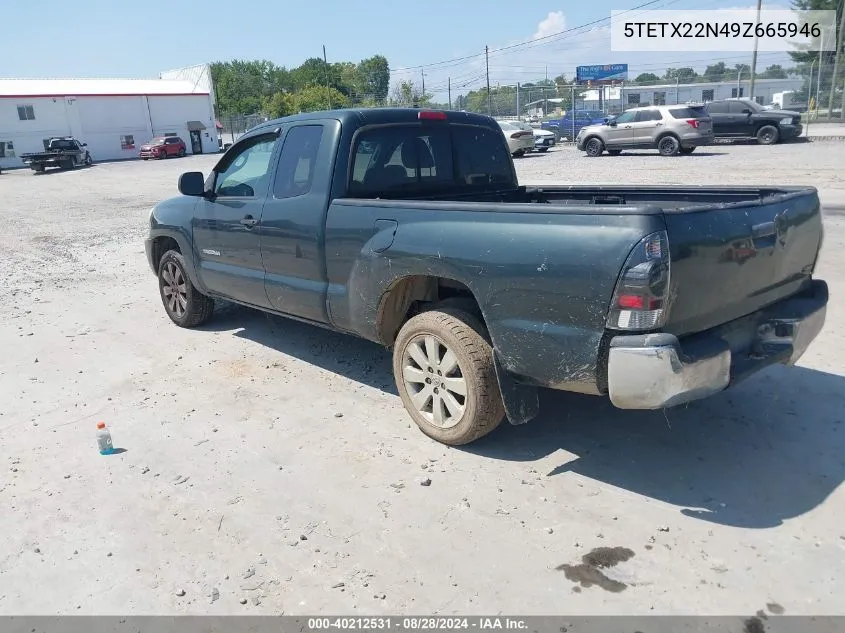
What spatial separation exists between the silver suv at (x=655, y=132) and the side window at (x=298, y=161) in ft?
67.8

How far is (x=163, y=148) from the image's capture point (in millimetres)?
46062

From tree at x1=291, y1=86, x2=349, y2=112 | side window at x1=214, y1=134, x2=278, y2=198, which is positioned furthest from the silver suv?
tree at x1=291, y1=86, x2=349, y2=112

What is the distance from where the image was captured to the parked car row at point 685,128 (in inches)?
904

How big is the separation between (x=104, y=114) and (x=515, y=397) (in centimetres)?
5398

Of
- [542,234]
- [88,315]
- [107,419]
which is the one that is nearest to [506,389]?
[542,234]

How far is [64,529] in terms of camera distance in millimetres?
3564

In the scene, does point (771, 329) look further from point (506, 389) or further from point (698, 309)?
point (506, 389)

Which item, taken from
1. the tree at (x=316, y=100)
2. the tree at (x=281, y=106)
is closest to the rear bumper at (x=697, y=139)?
the tree at (x=316, y=100)

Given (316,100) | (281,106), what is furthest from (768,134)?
(281,106)

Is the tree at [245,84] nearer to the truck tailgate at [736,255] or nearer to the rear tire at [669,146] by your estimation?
the rear tire at [669,146]

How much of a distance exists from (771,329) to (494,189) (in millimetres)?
2450

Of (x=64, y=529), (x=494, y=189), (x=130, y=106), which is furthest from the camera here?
(x=130, y=106)

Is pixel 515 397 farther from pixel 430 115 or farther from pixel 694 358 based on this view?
pixel 430 115

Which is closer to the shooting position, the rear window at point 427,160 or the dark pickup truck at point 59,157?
the rear window at point 427,160
